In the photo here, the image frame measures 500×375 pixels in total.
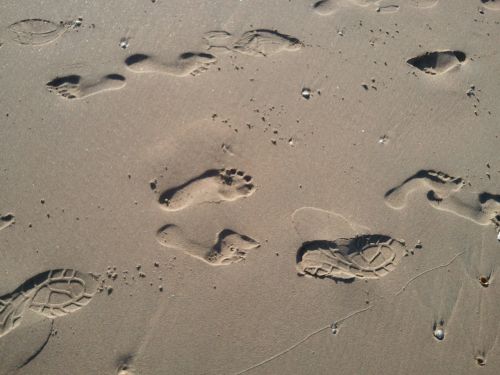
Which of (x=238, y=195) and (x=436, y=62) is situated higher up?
(x=436, y=62)

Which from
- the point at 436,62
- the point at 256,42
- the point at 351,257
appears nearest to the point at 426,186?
the point at 351,257

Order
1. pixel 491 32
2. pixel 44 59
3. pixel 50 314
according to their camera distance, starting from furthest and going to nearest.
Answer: pixel 491 32 → pixel 44 59 → pixel 50 314

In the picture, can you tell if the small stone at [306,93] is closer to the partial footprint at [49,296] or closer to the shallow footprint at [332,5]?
the shallow footprint at [332,5]

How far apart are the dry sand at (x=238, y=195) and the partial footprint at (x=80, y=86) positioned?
0.02m

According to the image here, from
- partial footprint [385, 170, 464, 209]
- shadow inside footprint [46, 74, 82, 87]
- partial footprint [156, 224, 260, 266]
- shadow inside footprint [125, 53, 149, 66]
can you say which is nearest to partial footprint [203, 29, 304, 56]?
shadow inside footprint [125, 53, 149, 66]

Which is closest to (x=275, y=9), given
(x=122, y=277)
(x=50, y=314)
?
(x=122, y=277)

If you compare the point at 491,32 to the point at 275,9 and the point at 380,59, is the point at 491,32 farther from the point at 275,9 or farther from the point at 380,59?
the point at 275,9

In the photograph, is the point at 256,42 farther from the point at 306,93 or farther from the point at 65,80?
the point at 65,80

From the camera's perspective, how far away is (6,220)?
163 inches

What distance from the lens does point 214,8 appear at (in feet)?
14.7

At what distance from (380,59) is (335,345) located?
3.79m

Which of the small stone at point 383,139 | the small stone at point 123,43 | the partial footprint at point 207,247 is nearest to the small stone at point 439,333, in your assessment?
the small stone at point 383,139

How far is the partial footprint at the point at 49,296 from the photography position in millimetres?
4043

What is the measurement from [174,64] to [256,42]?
1114 mm
